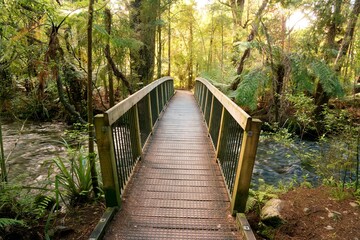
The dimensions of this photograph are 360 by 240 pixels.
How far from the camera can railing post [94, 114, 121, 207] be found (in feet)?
7.52

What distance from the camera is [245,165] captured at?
239cm

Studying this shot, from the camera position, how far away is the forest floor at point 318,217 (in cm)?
273

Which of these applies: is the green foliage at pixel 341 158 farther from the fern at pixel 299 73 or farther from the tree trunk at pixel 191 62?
the tree trunk at pixel 191 62

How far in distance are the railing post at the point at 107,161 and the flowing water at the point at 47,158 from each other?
3.22 meters

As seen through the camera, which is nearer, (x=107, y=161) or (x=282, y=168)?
(x=107, y=161)

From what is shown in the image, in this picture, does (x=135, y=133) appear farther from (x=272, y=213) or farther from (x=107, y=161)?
(x=272, y=213)

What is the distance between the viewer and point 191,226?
250cm

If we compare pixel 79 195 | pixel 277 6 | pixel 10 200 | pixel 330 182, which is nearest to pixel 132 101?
pixel 79 195

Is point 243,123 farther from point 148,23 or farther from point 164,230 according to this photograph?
point 148,23

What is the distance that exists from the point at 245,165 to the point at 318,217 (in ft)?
4.53

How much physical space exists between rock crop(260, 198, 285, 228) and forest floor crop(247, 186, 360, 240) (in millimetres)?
50

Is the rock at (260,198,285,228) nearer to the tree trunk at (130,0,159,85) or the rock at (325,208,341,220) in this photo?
the rock at (325,208,341,220)

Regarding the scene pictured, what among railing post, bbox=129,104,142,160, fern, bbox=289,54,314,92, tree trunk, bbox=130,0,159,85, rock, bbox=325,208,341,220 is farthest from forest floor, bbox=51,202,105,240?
tree trunk, bbox=130,0,159,85

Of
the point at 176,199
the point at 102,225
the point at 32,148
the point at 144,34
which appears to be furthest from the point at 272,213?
the point at 144,34
